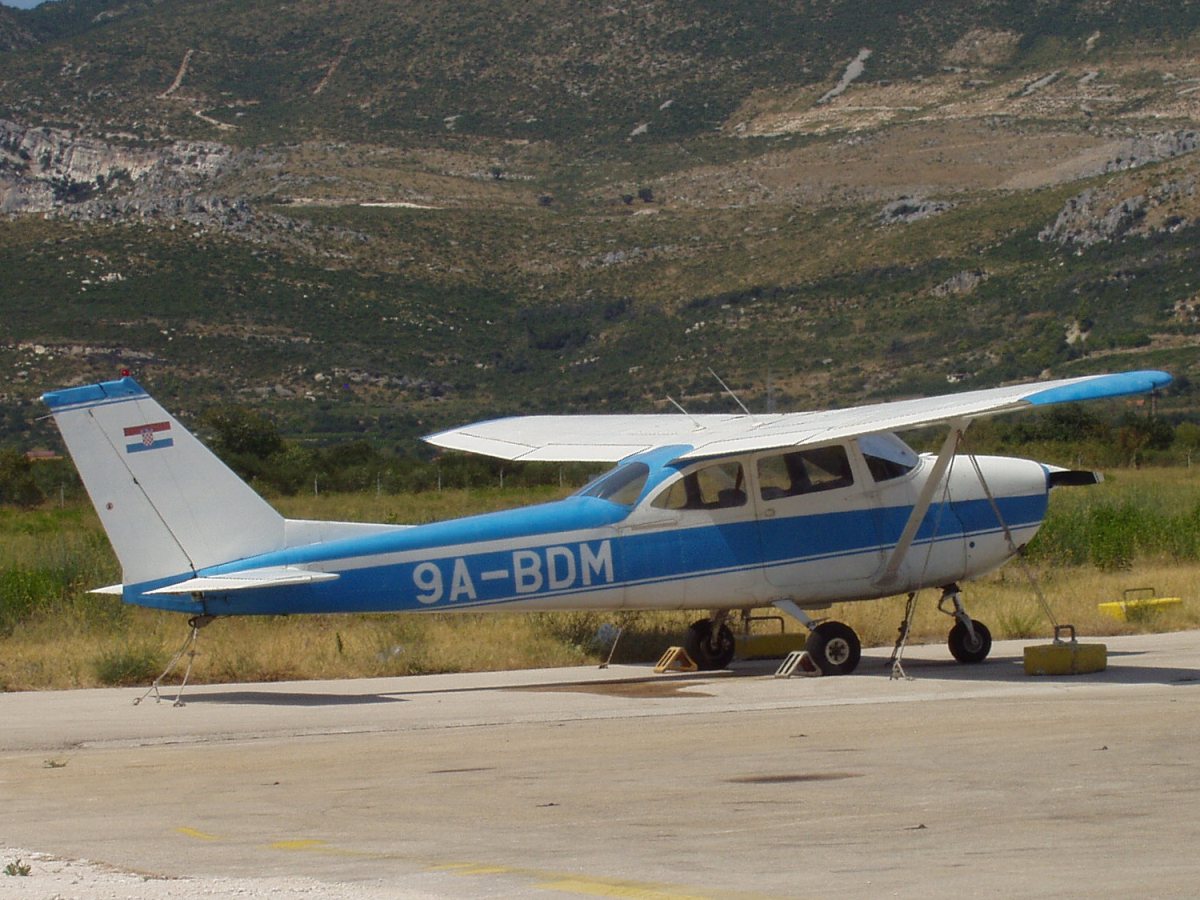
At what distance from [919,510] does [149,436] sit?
6.06 meters

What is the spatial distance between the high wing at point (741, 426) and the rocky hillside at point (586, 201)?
150 ft

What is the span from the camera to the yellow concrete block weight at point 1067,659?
14750mm

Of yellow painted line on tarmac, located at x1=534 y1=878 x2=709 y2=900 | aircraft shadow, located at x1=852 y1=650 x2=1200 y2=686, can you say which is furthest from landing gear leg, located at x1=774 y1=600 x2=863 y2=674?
yellow painted line on tarmac, located at x1=534 y1=878 x2=709 y2=900

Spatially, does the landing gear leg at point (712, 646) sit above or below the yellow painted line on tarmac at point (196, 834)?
below

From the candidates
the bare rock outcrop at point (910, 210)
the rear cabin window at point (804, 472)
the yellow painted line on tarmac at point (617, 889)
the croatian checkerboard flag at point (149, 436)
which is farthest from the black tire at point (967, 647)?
the bare rock outcrop at point (910, 210)

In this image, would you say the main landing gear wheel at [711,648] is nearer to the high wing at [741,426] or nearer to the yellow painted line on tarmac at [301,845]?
the high wing at [741,426]

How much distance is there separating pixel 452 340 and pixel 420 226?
70.6 ft

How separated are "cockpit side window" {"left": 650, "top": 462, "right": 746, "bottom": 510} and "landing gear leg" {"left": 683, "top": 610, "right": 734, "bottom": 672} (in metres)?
1.46

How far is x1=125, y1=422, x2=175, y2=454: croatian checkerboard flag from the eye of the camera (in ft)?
45.1

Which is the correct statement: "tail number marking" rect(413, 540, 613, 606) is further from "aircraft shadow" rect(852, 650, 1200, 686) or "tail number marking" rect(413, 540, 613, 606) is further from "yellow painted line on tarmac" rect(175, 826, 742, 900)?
"yellow painted line on tarmac" rect(175, 826, 742, 900)

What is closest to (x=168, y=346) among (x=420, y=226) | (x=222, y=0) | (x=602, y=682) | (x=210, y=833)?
(x=420, y=226)

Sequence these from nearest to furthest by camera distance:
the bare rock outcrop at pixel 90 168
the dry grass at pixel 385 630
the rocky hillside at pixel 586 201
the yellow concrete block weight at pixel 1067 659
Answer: the yellow concrete block weight at pixel 1067 659 < the dry grass at pixel 385 630 < the rocky hillside at pixel 586 201 < the bare rock outcrop at pixel 90 168

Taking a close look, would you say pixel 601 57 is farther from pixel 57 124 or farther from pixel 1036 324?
pixel 1036 324

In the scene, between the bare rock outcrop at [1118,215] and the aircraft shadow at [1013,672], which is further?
the bare rock outcrop at [1118,215]
